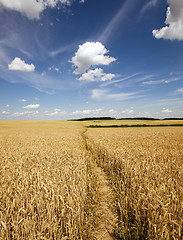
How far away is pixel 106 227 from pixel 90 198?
107 cm

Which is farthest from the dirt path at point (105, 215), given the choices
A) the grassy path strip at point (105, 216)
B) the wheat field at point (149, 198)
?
the wheat field at point (149, 198)

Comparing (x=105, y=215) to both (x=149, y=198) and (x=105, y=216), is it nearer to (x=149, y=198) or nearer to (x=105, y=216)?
(x=105, y=216)

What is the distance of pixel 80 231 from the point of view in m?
2.78

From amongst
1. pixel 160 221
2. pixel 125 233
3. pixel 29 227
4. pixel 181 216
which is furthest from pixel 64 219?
pixel 181 216

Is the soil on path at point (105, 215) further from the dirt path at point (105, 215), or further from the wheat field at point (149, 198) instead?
the wheat field at point (149, 198)

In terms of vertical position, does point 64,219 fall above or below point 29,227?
below

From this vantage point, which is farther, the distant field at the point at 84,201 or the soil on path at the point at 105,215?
the soil on path at the point at 105,215

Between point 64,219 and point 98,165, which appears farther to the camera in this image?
point 98,165

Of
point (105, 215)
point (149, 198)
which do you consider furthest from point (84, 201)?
point (149, 198)

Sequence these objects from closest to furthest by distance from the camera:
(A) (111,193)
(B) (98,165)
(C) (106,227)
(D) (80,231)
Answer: (D) (80,231)
(C) (106,227)
(A) (111,193)
(B) (98,165)

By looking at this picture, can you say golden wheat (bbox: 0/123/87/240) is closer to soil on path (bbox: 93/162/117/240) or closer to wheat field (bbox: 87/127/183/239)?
soil on path (bbox: 93/162/117/240)

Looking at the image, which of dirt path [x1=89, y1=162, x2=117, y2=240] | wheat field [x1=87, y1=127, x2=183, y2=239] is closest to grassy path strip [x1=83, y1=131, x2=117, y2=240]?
dirt path [x1=89, y1=162, x2=117, y2=240]

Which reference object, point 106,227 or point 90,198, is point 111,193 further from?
point 106,227

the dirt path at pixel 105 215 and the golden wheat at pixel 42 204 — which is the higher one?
the golden wheat at pixel 42 204
